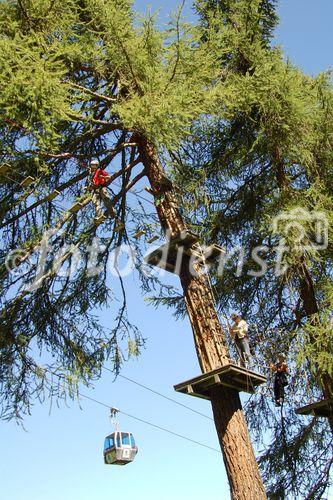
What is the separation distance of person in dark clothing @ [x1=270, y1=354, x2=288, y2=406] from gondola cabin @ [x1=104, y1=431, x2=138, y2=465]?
209 cm

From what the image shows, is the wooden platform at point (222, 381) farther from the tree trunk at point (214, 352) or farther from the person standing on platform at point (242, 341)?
the person standing on platform at point (242, 341)

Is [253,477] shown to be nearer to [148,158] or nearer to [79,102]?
[148,158]

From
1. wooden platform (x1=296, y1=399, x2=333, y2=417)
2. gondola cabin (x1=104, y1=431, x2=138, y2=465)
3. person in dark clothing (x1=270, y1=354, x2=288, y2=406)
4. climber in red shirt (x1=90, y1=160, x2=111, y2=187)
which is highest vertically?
climber in red shirt (x1=90, y1=160, x2=111, y2=187)

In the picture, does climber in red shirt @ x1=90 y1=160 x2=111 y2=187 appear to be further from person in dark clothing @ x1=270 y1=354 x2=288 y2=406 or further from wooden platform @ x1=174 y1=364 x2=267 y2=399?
person in dark clothing @ x1=270 y1=354 x2=288 y2=406

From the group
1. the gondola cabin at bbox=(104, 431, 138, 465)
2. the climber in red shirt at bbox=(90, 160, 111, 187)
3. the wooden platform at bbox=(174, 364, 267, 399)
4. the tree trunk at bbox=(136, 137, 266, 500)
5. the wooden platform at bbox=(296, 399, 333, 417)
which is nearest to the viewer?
the tree trunk at bbox=(136, 137, 266, 500)

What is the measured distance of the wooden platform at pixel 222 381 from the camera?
7352 millimetres

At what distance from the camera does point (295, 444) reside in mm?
10414

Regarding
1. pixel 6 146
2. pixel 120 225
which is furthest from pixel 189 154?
pixel 6 146

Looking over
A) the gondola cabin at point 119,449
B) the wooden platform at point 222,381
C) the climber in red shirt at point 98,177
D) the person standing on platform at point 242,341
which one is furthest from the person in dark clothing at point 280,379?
the climber in red shirt at point 98,177

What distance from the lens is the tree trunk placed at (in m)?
7.10

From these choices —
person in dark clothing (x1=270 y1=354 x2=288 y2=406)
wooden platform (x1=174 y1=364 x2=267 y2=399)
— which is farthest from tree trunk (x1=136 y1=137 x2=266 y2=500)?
person in dark clothing (x1=270 y1=354 x2=288 y2=406)

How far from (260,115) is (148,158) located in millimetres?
2263

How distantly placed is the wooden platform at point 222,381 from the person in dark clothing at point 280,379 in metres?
1.43

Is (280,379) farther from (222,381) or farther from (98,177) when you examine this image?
(98,177)
